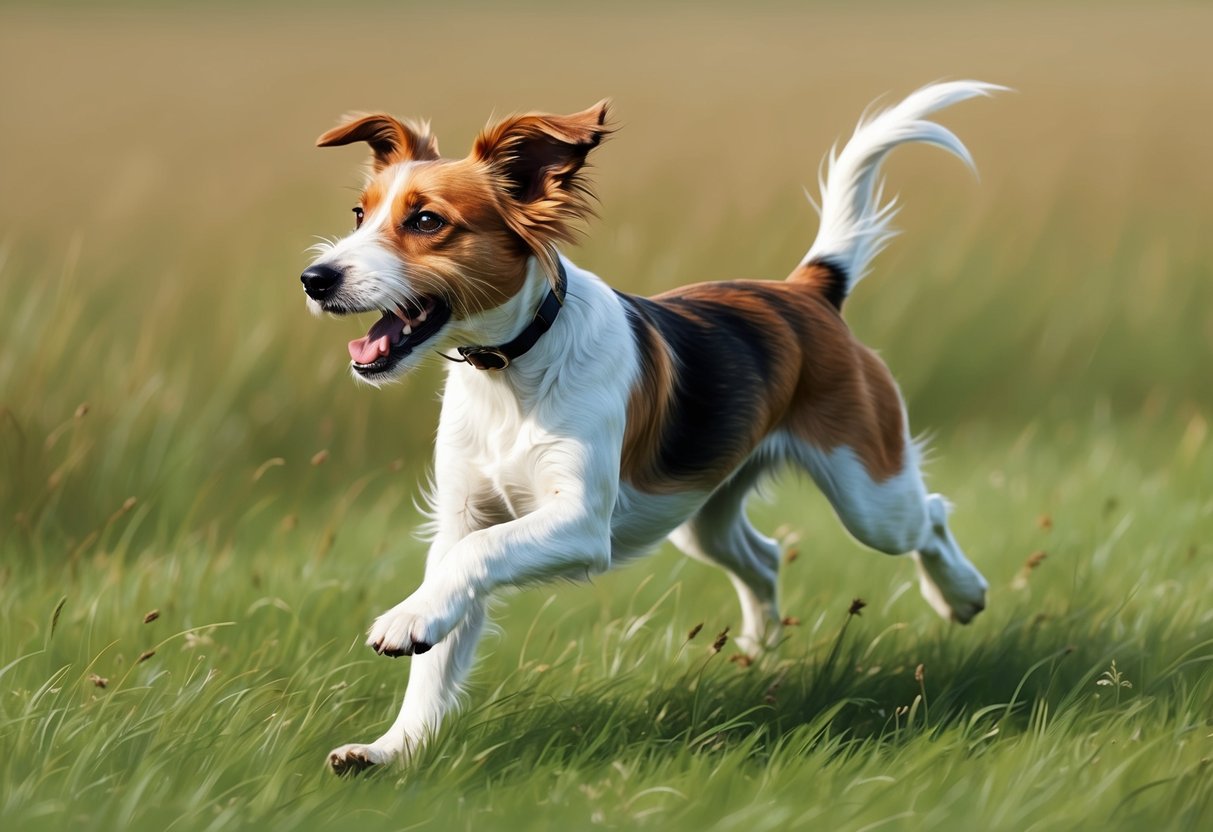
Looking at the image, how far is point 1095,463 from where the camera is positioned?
7301 millimetres

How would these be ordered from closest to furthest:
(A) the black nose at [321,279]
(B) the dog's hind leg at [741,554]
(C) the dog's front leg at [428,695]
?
(A) the black nose at [321,279], (C) the dog's front leg at [428,695], (B) the dog's hind leg at [741,554]

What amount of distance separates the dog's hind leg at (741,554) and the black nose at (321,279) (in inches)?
83.6

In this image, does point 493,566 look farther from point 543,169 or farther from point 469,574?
point 543,169

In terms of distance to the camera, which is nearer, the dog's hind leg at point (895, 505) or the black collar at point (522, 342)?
the black collar at point (522, 342)

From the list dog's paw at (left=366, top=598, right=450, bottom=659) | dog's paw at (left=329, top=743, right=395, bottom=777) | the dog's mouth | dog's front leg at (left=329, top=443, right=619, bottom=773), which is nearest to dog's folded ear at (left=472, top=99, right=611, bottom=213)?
the dog's mouth

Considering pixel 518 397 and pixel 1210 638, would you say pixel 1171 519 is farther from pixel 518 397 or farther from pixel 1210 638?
pixel 518 397

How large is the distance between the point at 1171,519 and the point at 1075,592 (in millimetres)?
1201

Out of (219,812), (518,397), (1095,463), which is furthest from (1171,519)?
(219,812)

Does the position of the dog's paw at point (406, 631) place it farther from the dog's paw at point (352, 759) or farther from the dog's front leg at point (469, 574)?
the dog's paw at point (352, 759)

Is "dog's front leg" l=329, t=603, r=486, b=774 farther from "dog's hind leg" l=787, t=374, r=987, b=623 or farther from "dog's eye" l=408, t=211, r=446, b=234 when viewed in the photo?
"dog's hind leg" l=787, t=374, r=987, b=623

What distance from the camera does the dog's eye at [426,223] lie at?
3932 millimetres

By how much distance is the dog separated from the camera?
3863 mm

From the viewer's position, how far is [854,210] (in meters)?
5.38

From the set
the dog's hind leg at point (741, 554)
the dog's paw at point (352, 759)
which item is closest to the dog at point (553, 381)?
the dog's paw at point (352, 759)
